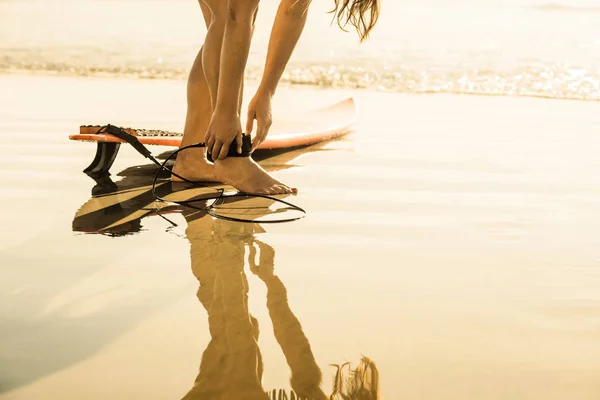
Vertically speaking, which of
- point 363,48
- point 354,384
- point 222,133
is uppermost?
point 363,48

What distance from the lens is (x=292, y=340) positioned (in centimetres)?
121

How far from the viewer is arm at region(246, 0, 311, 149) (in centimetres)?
229

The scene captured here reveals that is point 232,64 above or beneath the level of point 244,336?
above

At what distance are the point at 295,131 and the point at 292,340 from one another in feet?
7.08

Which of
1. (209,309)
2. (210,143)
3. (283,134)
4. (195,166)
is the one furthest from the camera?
(283,134)

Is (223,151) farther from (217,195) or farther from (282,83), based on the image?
(282,83)

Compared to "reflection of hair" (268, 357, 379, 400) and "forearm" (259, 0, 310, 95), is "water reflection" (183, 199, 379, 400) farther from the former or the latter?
"forearm" (259, 0, 310, 95)

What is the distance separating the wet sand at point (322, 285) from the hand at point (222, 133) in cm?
29

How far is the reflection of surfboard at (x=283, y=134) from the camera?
258 cm

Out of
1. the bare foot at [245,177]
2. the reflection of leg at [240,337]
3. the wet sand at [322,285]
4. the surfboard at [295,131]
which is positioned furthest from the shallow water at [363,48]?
the reflection of leg at [240,337]

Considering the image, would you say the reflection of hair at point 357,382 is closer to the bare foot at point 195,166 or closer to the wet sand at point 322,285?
the wet sand at point 322,285

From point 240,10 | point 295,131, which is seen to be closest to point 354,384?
point 240,10

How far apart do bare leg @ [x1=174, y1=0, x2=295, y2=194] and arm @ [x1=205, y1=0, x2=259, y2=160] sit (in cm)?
14

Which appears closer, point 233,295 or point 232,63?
point 233,295
